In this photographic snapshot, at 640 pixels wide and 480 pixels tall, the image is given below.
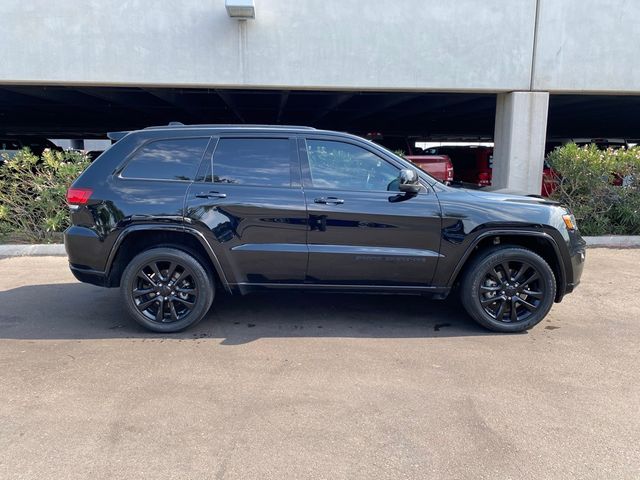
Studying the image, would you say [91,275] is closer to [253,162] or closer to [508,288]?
[253,162]

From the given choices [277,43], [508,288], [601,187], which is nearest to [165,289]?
[508,288]

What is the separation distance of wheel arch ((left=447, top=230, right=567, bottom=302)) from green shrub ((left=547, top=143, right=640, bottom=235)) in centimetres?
476

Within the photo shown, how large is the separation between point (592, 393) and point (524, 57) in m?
6.94

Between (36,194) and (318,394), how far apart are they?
6.98m

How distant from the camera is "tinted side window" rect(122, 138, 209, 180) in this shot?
14.6ft

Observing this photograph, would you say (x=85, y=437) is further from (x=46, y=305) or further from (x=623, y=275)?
(x=623, y=275)

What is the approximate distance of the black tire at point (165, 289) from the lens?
4387 millimetres

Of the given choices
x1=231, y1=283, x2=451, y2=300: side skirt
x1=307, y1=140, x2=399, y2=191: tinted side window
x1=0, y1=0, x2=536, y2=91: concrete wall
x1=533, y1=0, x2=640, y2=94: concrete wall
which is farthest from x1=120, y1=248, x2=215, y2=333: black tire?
x1=533, y1=0, x2=640, y2=94: concrete wall

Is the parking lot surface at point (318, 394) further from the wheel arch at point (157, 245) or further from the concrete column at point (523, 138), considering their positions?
the concrete column at point (523, 138)

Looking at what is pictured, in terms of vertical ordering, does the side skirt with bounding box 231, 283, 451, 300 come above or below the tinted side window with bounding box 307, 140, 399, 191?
below

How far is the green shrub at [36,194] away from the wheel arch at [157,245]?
4188 millimetres

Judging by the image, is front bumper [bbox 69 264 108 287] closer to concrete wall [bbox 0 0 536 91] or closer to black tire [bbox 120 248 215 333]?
black tire [bbox 120 248 215 333]

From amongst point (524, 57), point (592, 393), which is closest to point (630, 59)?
point (524, 57)

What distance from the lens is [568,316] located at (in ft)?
16.4
